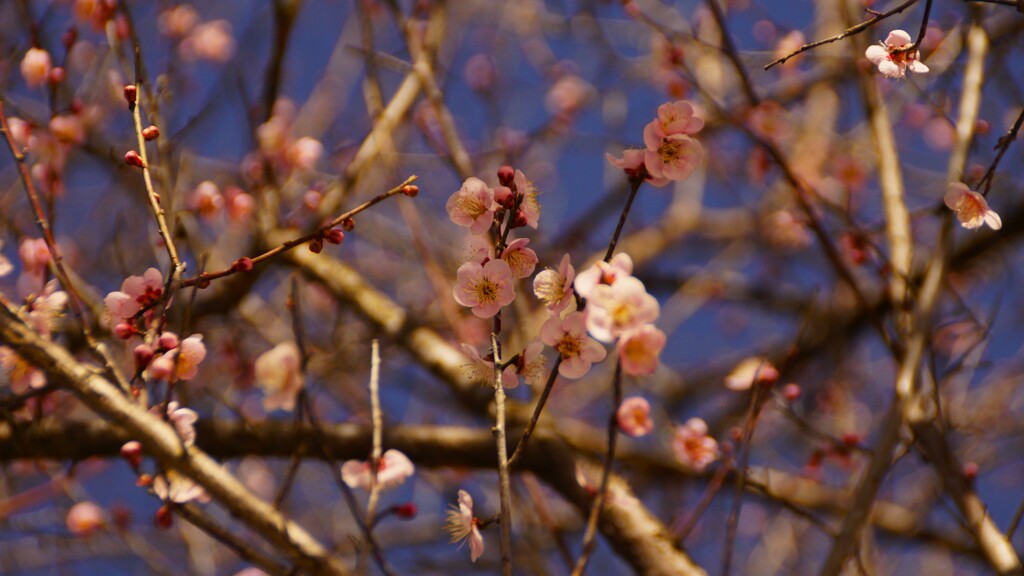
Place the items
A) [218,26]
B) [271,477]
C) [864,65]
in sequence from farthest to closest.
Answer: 1. [271,477]
2. [218,26]
3. [864,65]

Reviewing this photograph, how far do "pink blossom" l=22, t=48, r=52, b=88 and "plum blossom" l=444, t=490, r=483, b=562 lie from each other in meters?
1.66

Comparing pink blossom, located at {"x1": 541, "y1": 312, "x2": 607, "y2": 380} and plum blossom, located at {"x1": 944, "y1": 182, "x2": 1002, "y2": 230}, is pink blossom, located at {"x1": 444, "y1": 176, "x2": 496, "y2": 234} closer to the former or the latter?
pink blossom, located at {"x1": 541, "y1": 312, "x2": 607, "y2": 380}

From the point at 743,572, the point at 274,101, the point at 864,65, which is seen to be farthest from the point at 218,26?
the point at 743,572

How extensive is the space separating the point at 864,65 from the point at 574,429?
1.60 metres

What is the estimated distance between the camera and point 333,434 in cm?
218

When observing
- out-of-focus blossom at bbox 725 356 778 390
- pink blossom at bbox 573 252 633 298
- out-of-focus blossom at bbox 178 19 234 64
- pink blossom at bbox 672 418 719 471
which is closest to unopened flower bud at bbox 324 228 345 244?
pink blossom at bbox 573 252 633 298

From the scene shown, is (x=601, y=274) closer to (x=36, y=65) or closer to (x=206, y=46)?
(x=36, y=65)

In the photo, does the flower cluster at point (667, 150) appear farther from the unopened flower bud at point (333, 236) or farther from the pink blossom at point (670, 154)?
the unopened flower bud at point (333, 236)

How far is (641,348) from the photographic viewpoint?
1181 millimetres

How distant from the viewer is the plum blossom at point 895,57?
1.44 m

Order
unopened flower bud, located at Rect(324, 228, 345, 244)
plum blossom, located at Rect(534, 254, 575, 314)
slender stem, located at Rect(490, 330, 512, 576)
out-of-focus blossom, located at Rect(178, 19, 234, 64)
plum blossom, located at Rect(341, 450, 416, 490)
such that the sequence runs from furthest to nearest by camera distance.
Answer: out-of-focus blossom, located at Rect(178, 19, 234, 64)
plum blossom, located at Rect(341, 450, 416, 490)
unopened flower bud, located at Rect(324, 228, 345, 244)
plum blossom, located at Rect(534, 254, 575, 314)
slender stem, located at Rect(490, 330, 512, 576)

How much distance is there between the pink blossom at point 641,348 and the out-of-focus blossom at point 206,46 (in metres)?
3.66

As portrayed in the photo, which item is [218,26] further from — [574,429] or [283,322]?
[574,429]

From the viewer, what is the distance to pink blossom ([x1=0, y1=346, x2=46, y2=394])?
1.53 m
